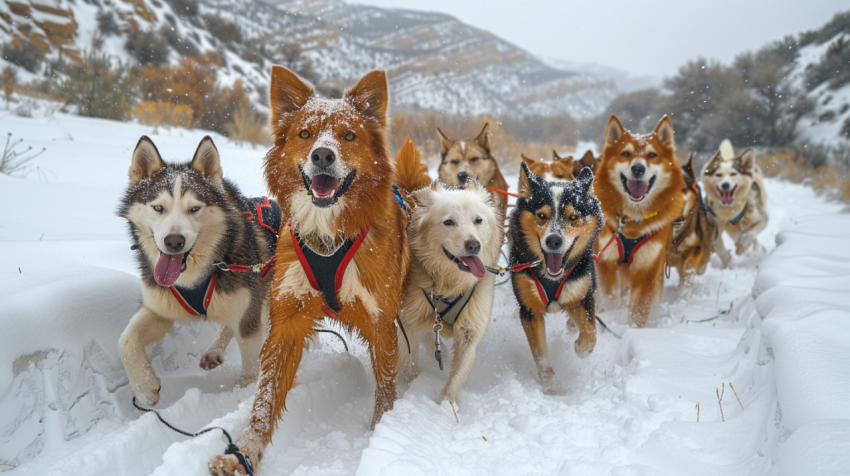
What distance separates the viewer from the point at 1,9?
7.88m

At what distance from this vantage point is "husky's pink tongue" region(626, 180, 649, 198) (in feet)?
14.1

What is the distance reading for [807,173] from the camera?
15.5 m

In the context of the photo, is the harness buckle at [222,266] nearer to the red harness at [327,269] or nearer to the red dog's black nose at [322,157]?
the red harness at [327,269]

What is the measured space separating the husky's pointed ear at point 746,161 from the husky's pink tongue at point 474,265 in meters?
6.35

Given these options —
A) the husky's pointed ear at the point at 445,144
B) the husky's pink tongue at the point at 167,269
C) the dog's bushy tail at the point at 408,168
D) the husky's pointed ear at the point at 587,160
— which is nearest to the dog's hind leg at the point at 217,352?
the husky's pink tongue at the point at 167,269

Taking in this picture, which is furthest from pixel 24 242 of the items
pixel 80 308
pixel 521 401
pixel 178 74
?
pixel 178 74

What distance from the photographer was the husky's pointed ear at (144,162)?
2725 mm

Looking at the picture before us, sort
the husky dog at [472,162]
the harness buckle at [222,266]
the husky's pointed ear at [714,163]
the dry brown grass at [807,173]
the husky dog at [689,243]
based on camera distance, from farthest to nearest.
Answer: the dry brown grass at [807,173] → the husky's pointed ear at [714,163] → the husky dog at [472,162] → the husky dog at [689,243] → the harness buckle at [222,266]

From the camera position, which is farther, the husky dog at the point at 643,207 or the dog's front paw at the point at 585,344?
the husky dog at the point at 643,207

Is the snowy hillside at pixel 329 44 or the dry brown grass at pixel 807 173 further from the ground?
the snowy hillside at pixel 329 44

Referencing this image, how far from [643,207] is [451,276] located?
258 centimetres

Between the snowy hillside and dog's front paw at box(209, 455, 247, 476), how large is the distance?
214 centimetres

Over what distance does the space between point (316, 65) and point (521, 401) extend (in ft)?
82.6

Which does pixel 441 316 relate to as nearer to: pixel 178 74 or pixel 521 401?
pixel 521 401
